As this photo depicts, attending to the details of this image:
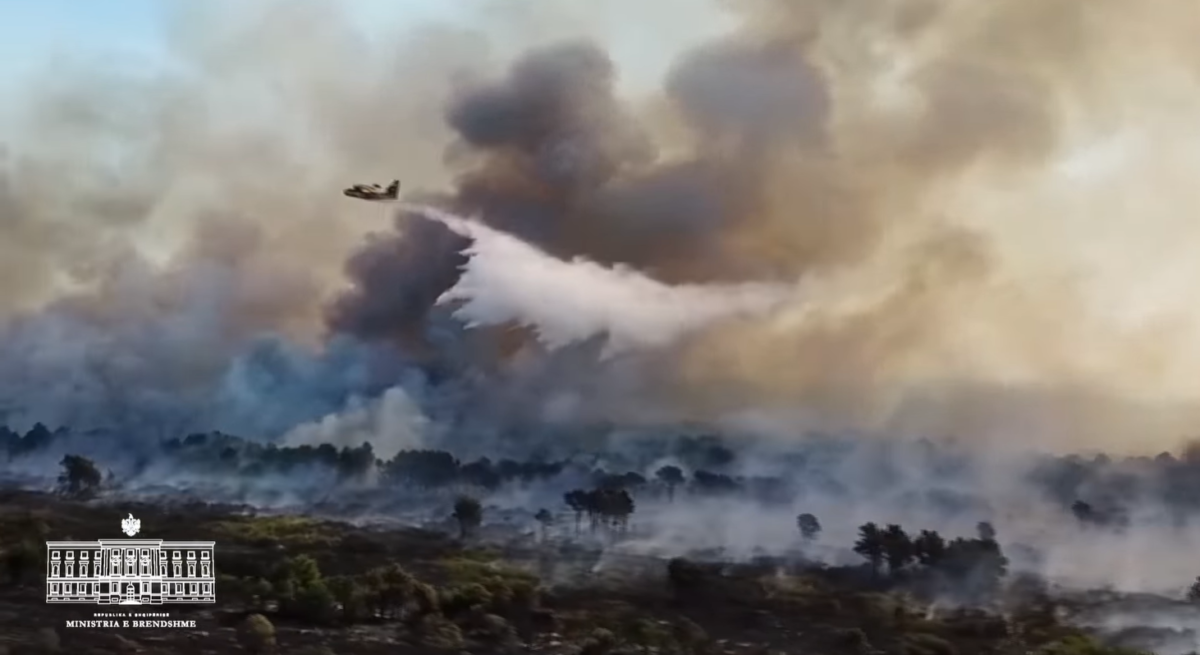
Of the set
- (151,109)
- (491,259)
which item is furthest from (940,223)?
(151,109)

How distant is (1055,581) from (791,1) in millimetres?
3032

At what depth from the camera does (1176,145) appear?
6176mm

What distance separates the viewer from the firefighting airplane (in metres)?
5.84

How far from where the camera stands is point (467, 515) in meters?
5.73

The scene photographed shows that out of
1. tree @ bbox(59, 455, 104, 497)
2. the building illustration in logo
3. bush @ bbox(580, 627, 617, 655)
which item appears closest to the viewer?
the building illustration in logo

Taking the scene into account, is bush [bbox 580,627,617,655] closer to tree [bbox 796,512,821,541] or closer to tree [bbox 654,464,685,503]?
tree [bbox 654,464,685,503]

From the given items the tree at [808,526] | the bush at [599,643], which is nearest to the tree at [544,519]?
the bush at [599,643]

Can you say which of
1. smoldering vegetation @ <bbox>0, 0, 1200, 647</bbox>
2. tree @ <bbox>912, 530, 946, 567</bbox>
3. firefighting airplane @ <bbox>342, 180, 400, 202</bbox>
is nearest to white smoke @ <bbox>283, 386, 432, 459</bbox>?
smoldering vegetation @ <bbox>0, 0, 1200, 647</bbox>

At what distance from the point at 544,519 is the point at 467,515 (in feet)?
1.15

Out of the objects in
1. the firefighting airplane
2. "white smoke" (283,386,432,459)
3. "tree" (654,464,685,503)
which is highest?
the firefighting airplane

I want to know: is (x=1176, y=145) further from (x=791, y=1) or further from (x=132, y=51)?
(x=132, y=51)

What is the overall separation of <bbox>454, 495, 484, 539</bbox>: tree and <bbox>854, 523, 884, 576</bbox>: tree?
1.76 meters

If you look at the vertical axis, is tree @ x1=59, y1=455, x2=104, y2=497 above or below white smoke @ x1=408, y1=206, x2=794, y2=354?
below

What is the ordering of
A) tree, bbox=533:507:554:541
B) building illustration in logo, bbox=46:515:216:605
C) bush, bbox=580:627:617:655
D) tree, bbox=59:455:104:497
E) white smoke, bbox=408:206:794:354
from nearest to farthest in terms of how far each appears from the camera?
building illustration in logo, bbox=46:515:216:605 → tree, bbox=59:455:104:497 → bush, bbox=580:627:617:655 → tree, bbox=533:507:554:541 → white smoke, bbox=408:206:794:354
